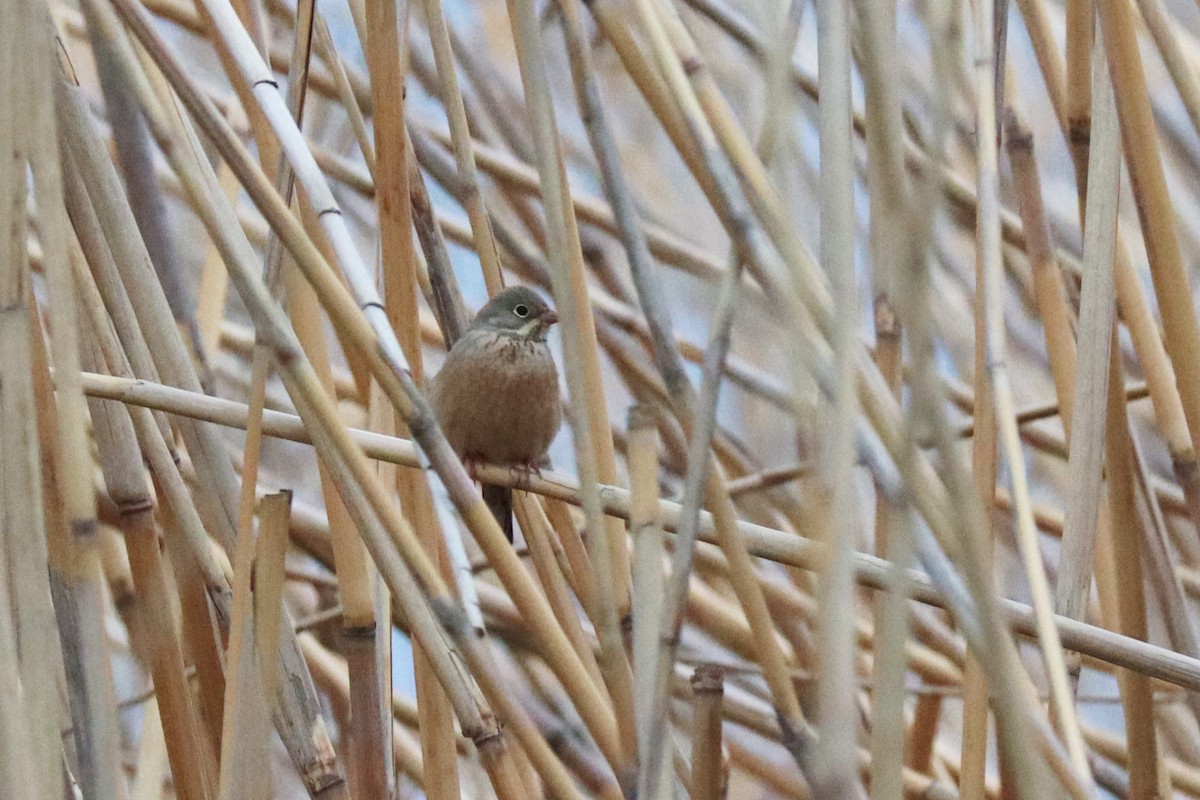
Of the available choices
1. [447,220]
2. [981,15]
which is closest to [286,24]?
[447,220]

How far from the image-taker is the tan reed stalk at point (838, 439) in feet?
3.03

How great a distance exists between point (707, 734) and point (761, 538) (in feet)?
1.27

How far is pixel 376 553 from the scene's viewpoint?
1.26 m

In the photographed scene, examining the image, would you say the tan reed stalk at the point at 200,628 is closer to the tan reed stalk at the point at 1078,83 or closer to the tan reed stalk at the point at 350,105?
the tan reed stalk at the point at 350,105

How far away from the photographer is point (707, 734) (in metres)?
1.13

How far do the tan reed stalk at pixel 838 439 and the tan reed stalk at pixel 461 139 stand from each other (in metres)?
0.57

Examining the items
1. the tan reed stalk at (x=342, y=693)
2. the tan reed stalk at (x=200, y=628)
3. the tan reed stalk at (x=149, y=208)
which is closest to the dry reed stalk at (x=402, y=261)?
the tan reed stalk at (x=200, y=628)

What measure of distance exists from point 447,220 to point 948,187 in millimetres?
961

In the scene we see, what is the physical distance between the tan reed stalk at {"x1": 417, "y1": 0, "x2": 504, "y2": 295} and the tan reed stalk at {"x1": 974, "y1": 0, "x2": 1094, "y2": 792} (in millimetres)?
620

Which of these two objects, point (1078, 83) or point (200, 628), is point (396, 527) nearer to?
point (200, 628)

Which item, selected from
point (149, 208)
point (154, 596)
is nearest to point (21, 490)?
point (154, 596)

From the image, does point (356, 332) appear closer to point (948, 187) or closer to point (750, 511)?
point (948, 187)

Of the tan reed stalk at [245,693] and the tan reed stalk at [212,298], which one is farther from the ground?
the tan reed stalk at [212,298]

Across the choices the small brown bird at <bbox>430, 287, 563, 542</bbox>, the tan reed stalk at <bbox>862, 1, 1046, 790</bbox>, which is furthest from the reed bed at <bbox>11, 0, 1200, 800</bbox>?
the small brown bird at <bbox>430, 287, 563, 542</bbox>
